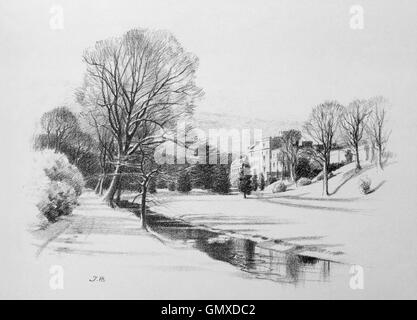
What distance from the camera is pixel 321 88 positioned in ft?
11.4

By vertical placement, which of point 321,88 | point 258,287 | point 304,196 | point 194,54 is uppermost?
point 194,54

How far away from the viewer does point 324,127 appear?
3.45 meters

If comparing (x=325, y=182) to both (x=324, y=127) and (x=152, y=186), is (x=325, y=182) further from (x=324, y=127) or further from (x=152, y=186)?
(x=152, y=186)

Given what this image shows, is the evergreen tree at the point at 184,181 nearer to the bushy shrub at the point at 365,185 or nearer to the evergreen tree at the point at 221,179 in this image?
the evergreen tree at the point at 221,179

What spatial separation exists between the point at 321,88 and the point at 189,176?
1.05 m

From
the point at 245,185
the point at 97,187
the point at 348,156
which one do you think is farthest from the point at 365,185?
the point at 97,187

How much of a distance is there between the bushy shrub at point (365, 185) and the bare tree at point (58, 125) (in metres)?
1.91

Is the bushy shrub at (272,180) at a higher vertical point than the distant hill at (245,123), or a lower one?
lower

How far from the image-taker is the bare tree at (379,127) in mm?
3441

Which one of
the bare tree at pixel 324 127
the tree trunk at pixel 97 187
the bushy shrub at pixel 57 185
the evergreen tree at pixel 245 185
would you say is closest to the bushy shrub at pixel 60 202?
the bushy shrub at pixel 57 185

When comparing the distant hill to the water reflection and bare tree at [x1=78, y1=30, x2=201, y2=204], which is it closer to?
bare tree at [x1=78, y1=30, x2=201, y2=204]

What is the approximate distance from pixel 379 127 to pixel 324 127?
0.36 m
